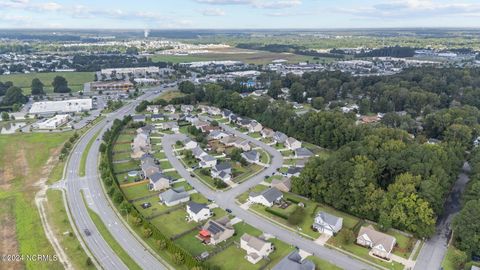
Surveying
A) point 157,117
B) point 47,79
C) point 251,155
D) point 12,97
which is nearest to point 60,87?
point 12,97

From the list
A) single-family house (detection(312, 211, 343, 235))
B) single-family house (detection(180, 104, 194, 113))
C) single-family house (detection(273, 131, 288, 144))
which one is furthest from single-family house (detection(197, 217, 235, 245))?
single-family house (detection(180, 104, 194, 113))

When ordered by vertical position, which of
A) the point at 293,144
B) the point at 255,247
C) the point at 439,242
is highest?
the point at 293,144

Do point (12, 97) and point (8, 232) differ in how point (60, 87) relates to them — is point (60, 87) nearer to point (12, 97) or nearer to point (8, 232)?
point (12, 97)

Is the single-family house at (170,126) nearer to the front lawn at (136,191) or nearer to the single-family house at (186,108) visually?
the single-family house at (186,108)

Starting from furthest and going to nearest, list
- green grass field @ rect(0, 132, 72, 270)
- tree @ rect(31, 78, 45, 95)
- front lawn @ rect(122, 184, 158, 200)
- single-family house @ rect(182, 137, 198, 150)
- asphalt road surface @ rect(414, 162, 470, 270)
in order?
tree @ rect(31, 78, 45, 95) < single-family house @ rect(182, 137, 198, 150) < front lawn @ rect(122, 184, 158, 200) < green grass field @ rect(0, 132, 72, 270) < asphalt road surface @ rect(414, 162, 470, 270)

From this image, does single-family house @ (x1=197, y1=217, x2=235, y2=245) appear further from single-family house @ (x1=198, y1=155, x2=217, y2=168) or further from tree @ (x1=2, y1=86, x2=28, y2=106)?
tree @ (x1=2, y1=86, x2=28, y2=106)

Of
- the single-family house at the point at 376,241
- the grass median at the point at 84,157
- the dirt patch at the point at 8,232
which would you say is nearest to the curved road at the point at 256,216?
the single-family house at the point at 376,241
